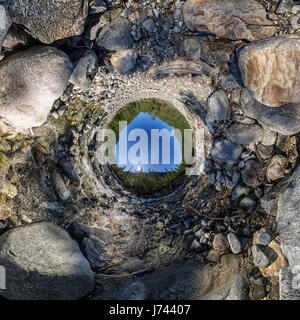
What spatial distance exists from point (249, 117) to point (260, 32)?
0.41m

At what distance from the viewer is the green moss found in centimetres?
188

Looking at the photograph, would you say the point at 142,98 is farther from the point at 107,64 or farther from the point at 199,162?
the point at 199,162

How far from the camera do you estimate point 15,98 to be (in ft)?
4.38

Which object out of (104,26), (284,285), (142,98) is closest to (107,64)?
(104,26)

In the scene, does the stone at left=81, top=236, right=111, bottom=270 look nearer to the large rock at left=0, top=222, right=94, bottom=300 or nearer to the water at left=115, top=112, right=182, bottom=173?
the large rock at left=0, top=222, right=94, bottom=300

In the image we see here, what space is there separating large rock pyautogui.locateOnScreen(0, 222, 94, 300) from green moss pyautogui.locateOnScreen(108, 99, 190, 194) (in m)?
0.54

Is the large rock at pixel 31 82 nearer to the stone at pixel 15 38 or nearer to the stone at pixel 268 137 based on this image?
the stone at pixel 15 38

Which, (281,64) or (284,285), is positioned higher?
(281,64)

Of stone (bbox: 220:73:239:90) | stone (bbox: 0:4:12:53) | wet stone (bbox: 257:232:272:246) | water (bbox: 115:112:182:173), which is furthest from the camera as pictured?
water (bbox: 115:112:182:173)

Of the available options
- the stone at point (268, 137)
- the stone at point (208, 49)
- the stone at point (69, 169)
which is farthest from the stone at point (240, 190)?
the stone at point (69, 169)

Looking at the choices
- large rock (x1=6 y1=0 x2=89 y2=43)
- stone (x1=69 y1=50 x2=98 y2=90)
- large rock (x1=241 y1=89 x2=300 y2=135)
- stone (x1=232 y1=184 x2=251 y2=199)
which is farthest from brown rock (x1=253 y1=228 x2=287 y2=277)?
large rock (x1=6 y1=0 x2=89 y2=43)

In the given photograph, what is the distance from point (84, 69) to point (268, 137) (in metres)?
0.96

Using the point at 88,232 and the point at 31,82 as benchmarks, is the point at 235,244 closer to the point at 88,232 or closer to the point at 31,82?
the point at 88,232
